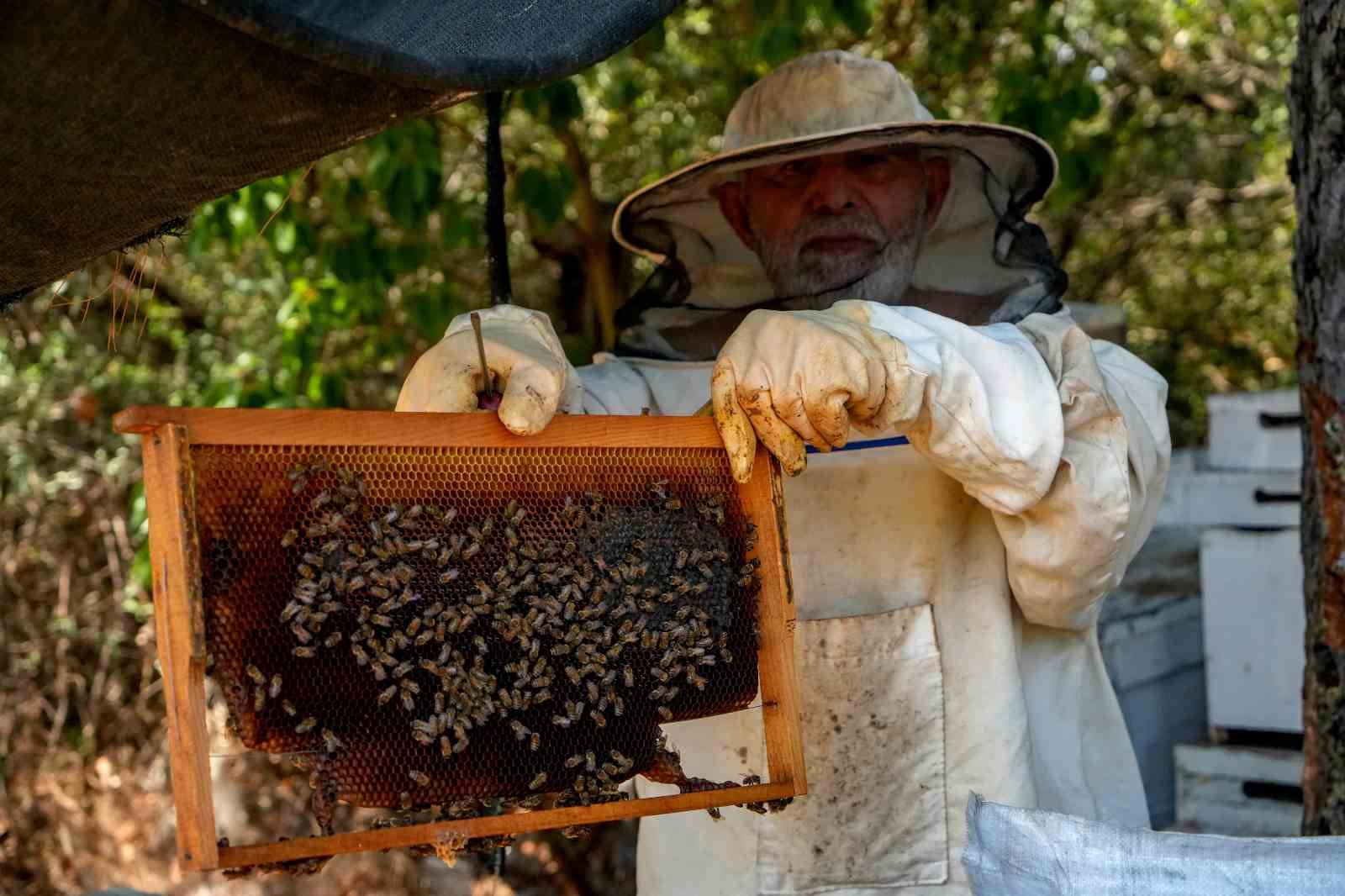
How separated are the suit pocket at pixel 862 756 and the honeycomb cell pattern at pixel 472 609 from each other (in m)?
0.48

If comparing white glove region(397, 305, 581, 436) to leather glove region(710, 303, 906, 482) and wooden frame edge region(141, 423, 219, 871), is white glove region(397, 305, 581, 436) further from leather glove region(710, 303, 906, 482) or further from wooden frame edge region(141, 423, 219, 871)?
wooden frame edge region(141, 423, 219, 871)

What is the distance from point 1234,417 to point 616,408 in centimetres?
350

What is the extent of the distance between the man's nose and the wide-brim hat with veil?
108 millimetres

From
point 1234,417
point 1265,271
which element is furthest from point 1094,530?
point 1265,271

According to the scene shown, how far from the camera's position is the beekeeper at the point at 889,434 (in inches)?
89.4

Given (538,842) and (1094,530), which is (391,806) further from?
(538,842)

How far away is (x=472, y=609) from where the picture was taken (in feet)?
6.72

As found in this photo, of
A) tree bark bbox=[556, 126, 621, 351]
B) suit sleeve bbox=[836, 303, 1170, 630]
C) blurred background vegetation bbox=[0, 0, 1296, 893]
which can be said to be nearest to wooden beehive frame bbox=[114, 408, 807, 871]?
suit sleeve bbox=[836, 303, 1170, 630]

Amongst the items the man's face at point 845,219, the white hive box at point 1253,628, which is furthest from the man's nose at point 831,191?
the white hive box at point 1253,628

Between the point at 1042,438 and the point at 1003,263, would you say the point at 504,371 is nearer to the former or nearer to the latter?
the point at 1042,438

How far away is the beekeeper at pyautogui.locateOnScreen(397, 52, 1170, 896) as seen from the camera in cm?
227

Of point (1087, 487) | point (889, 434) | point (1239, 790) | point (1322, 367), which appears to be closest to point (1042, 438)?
point (1087, 487)

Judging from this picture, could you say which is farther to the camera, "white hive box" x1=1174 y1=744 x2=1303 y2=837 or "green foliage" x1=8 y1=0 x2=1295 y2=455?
"green foliage" x1=8 y1=0 x2=1295 y2=455

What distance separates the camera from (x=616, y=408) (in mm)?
2893
